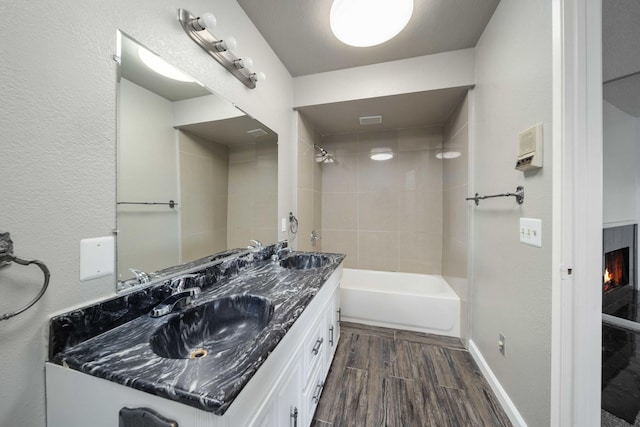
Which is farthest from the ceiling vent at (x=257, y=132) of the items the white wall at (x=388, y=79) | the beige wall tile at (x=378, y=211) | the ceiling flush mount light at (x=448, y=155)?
the ceiling flush mount light at (x=448, y=155)

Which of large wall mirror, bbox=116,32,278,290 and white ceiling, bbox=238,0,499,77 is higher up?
white ceiling, bbox=238,0,499,77

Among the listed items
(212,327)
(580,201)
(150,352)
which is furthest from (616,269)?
(150,352)

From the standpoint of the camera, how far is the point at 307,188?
2.48m

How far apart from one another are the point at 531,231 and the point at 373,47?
1761 mm

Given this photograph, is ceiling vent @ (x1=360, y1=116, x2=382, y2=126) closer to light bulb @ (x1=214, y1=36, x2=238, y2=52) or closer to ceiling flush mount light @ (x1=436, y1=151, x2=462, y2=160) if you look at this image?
ceiling flush mount light @ (x1=436, y1=151, x2=462, y2=160)

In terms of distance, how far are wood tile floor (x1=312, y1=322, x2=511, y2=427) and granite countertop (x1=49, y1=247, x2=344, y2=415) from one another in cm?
92

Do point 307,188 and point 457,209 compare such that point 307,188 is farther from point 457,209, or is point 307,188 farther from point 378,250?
point 457,209

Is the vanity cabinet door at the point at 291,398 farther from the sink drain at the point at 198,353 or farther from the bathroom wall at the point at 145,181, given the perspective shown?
the bathroom wall at the point at 145,181

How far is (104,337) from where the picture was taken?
0.71 m

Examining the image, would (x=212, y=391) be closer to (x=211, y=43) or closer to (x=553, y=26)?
(x=211, y=43)

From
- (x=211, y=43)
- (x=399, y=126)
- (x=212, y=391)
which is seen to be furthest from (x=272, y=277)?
(x=399, y=126)

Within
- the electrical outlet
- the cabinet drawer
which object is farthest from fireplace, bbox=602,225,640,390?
the cabinet drawer

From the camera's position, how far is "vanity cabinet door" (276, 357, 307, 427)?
0.80 metres

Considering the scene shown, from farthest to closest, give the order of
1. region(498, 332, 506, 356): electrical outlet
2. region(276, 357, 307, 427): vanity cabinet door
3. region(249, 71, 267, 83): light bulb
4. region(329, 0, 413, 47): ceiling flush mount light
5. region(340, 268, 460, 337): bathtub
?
region(340, 268, 460, 337): bathtub < region(249, 71, 267, 83): light bulb < region(498, 332, 506, 356): electrical outlet < region(329, 0, 413, 47): ceiling flush mount light < region(276, 357, 307, 427): vanity cabinet door
